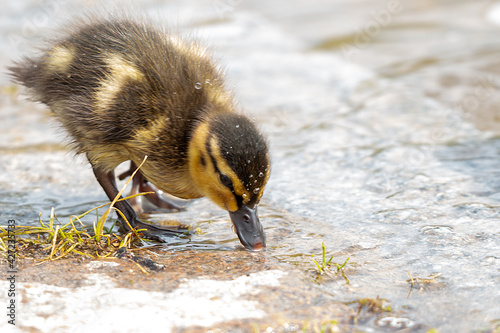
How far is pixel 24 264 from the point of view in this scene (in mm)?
2887

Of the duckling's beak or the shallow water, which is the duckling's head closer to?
the duckling's beak

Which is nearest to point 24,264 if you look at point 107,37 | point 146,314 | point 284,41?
point 146,314

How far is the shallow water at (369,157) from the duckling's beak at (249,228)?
11 centimetres

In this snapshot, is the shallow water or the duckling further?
the duckling

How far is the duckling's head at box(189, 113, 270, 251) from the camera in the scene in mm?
3057

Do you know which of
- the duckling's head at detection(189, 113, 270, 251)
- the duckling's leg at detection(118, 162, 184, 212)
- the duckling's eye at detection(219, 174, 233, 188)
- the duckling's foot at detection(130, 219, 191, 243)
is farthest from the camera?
the duckling's leg at detection(118, 162, 184, 212)

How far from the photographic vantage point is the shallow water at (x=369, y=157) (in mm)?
2947

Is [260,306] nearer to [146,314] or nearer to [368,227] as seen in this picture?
[146,314]

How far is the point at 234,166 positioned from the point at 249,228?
382 millimetres

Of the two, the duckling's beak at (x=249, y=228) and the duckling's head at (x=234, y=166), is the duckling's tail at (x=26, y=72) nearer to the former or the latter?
the duckling's head at (x=234, y=166)

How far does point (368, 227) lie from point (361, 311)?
1.10 meters

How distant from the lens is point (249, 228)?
10.6ft

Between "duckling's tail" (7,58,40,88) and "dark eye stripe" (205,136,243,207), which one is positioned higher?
"duckling's tail" (7,58,40,88)

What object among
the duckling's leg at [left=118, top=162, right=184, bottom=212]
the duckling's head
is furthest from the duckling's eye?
the duckling's leg at [left=118, top=162, right=184, bottom=212]
